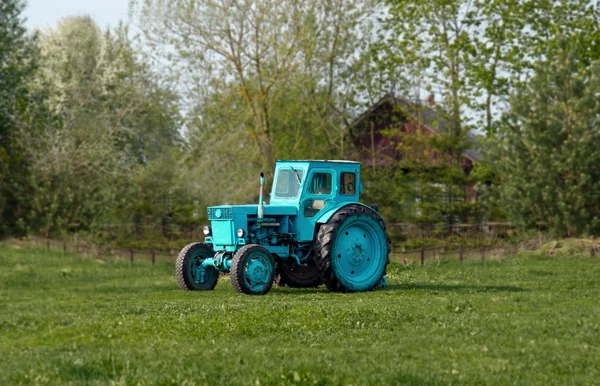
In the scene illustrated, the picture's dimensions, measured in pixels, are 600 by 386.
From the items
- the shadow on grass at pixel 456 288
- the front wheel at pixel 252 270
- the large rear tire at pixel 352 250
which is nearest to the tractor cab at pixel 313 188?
the large rear tire at pixel 352 250

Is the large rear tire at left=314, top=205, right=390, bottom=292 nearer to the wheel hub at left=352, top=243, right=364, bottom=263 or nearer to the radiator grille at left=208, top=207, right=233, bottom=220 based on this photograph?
the wheel hub at left=352, top=243, right=364, bottom=263

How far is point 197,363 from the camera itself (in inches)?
402

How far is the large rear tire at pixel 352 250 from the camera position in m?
18.8

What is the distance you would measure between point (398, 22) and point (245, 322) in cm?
3161

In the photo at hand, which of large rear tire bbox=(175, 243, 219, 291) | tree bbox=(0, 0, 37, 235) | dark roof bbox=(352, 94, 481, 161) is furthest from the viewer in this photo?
dark roof bbox=(352, 94, 481, 161)

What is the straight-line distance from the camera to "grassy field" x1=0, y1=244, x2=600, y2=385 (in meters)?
9.77

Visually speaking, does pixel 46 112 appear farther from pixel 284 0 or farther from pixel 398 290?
pixel 398 290

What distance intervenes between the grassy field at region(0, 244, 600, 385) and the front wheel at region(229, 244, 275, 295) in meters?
0.33

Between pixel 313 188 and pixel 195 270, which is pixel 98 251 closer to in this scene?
pixel 195 270

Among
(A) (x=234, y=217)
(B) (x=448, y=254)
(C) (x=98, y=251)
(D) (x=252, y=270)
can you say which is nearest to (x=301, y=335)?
(D) (x=252, y=270)

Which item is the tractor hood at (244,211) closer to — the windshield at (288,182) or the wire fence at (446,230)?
the windshield at (288,182)

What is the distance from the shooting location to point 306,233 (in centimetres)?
1925

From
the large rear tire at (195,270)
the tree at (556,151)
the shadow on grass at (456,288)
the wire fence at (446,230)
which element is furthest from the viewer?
the wire fence at (446,230)

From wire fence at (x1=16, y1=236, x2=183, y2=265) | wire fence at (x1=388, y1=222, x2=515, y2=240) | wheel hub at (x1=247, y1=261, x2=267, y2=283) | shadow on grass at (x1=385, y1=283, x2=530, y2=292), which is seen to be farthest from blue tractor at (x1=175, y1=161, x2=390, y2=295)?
wire fence at (x1=388, y1=222, x2=515, y2=240)
